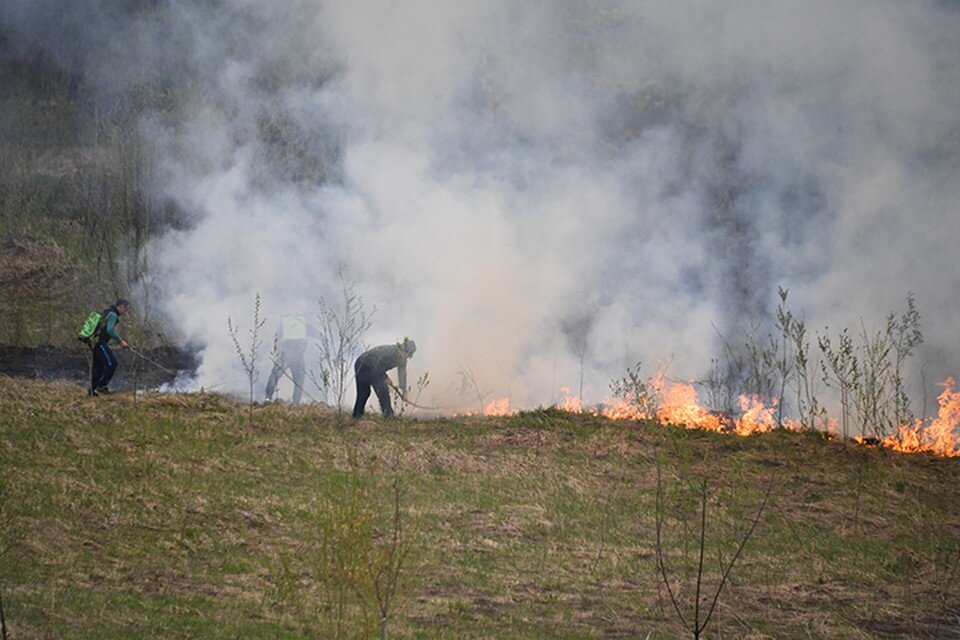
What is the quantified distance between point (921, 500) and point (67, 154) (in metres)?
37.9

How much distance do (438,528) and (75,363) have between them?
18.0 metres

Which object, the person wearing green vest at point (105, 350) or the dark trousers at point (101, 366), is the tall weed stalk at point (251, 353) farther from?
the dark trousers at point (101, 366)

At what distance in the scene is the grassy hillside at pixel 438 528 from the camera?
275 inches

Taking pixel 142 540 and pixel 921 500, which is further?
pixel 921 500

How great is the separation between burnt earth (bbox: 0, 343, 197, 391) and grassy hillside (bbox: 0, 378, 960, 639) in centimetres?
702

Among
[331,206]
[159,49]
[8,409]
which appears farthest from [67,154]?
[8,409]

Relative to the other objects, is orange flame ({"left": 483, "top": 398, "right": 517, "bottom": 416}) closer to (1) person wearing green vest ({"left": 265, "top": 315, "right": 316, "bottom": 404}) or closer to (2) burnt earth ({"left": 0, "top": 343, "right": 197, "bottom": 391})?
(1) person wearing green vest ({"left": 265, "top": 315, "right": 316, "bottom": 404})

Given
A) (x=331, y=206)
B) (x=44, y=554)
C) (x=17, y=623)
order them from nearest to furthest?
(x=17, y=623), (x=44, y=554), (x=331, y=206)

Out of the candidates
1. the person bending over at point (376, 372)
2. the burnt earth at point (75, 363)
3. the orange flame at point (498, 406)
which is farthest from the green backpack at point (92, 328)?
the orange flame at point (498, 406)

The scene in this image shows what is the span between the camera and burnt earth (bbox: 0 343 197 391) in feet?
75.9

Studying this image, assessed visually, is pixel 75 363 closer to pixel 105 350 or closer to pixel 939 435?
pixel 105 350

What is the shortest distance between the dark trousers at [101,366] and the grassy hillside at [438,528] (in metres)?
0.70

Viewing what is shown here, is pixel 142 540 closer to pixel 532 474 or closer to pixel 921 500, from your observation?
pixel 532 474

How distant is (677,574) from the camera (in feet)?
30.8
